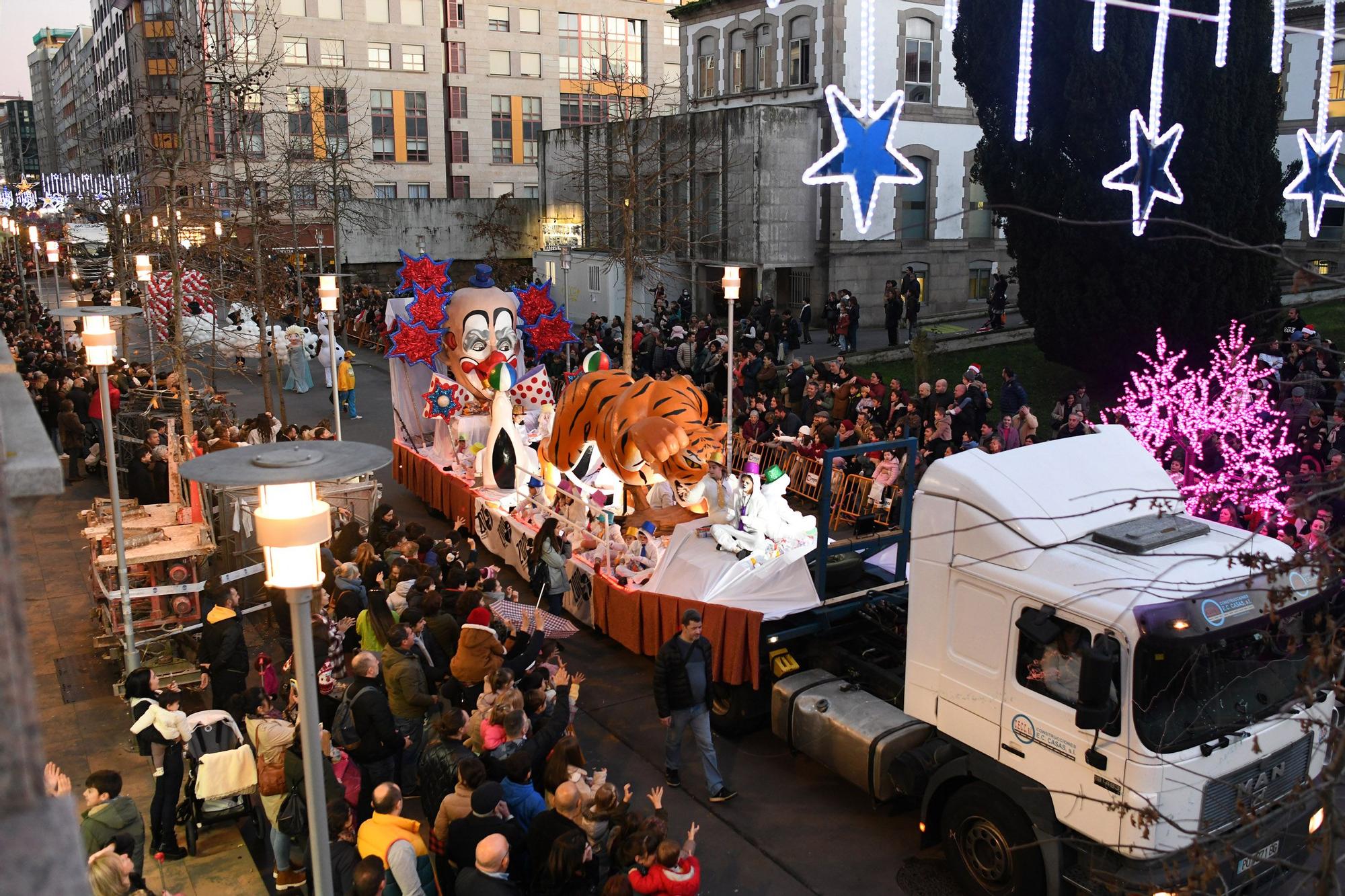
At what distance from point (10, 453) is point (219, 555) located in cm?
1335

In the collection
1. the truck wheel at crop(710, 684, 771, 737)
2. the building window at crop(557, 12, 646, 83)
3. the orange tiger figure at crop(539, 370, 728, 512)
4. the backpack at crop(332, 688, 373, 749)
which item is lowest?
the truck wheel at crop(710, 684, 771, 737)

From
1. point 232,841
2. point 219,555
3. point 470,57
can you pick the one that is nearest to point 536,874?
point 232,841

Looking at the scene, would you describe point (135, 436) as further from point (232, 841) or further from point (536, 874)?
point (536, 874)

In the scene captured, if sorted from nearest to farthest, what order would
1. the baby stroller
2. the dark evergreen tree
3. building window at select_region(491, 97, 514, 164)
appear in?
the baby stroller < the dark evergreen tree < building window at select_region(491, 97, 514, 164)

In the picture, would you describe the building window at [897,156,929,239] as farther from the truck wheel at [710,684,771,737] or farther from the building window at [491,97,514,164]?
the building window at [491,97,514,164]

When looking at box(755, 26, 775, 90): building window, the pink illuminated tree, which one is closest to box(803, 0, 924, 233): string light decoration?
the pink illuminated tree

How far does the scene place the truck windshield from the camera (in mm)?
6402

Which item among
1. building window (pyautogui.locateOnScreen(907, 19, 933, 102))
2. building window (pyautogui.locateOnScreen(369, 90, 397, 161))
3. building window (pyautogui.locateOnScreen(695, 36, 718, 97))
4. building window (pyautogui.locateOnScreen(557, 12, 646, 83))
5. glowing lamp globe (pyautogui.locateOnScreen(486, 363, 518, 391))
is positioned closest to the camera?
glowing lamp globe (pyautogui.locateOnScreen(486, 363, 518, 391))

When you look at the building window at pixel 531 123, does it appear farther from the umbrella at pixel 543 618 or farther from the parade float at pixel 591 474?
the umbrella at pixel 543 618

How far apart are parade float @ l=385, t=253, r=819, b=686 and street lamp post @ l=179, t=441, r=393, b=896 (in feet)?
17.6

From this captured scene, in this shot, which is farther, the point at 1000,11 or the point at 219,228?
the point at 219,228

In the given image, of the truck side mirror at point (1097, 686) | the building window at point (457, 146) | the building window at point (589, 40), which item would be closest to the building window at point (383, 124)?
the building window at point (457, 146)

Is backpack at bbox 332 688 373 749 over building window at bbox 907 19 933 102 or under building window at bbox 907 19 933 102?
under

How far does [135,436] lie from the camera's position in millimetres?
18672
